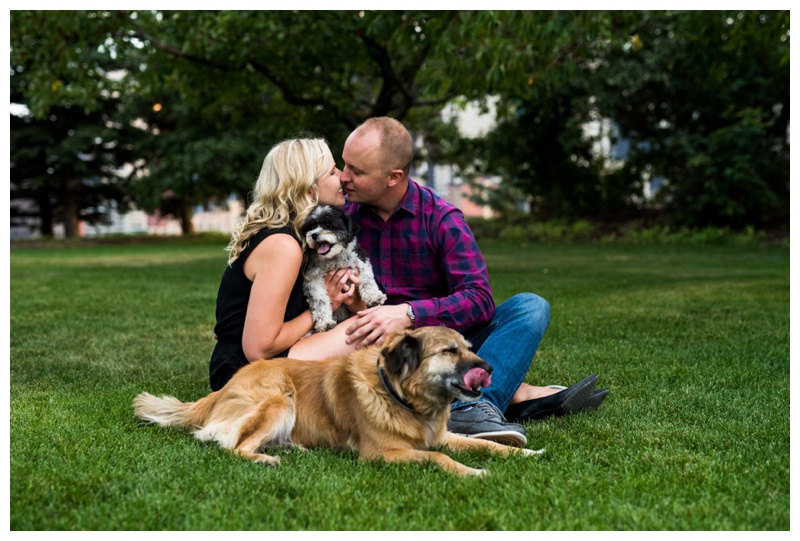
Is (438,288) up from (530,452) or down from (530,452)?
up

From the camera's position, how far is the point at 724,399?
4625 mm

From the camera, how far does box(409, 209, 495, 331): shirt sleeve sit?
3.97 meters

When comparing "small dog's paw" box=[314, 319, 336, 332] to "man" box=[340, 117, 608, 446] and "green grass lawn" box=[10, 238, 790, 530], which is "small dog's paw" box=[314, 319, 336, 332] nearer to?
"man" box=[340, 117, 608, 446]

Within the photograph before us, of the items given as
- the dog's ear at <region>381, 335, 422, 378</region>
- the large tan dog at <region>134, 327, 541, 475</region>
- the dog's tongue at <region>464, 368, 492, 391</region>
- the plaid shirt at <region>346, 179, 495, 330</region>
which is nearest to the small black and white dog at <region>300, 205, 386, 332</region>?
the plaid shirt at <region>346, 179, 495, 330</region>

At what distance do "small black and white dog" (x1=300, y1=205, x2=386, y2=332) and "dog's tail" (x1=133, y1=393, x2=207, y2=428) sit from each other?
800mm

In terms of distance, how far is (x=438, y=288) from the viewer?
4.35m

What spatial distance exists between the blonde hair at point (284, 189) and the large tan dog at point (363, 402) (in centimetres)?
69

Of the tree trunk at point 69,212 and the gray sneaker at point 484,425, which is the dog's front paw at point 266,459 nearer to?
the gray sneaker at point 484,425

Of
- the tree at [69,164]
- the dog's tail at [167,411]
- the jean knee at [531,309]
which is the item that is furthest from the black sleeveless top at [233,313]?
the tree at [69,164]

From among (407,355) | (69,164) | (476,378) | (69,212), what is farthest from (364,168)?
(69,212)

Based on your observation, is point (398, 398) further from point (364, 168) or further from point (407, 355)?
point (364, 168)

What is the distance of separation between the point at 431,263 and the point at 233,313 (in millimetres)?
1105

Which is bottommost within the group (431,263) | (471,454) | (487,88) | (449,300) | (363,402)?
(471,454)
